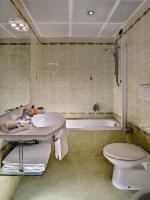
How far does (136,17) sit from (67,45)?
1640 mm

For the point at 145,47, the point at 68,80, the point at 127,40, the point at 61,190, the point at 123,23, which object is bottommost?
the point at 61,190

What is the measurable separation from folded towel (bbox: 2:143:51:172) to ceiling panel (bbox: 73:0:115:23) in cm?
182

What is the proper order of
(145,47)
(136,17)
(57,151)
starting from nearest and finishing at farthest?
(57,151)
(145,47)
(136,17)

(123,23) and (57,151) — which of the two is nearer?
(57,151)

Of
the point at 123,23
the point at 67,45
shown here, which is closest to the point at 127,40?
the point at 123,23

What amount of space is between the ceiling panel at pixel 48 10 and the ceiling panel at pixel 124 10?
70 centimetres

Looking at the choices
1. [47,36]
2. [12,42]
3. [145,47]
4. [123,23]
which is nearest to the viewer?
[12,42]

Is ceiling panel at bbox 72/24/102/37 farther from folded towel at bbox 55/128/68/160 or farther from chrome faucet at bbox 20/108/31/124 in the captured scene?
folded towel at bbox 55/128/68/160

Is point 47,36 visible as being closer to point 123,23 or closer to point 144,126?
point 123,23

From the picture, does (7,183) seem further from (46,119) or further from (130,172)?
(130,172)

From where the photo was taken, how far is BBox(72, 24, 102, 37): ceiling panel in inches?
138

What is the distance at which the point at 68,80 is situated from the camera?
14.1ft

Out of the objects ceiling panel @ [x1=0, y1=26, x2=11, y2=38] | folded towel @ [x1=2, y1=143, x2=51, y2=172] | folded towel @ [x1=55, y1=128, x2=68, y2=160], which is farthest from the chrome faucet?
ceiling panel @ [x1=0, y1=26, x2=11, y2=38]

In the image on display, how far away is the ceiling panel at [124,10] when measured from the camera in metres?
2.59
